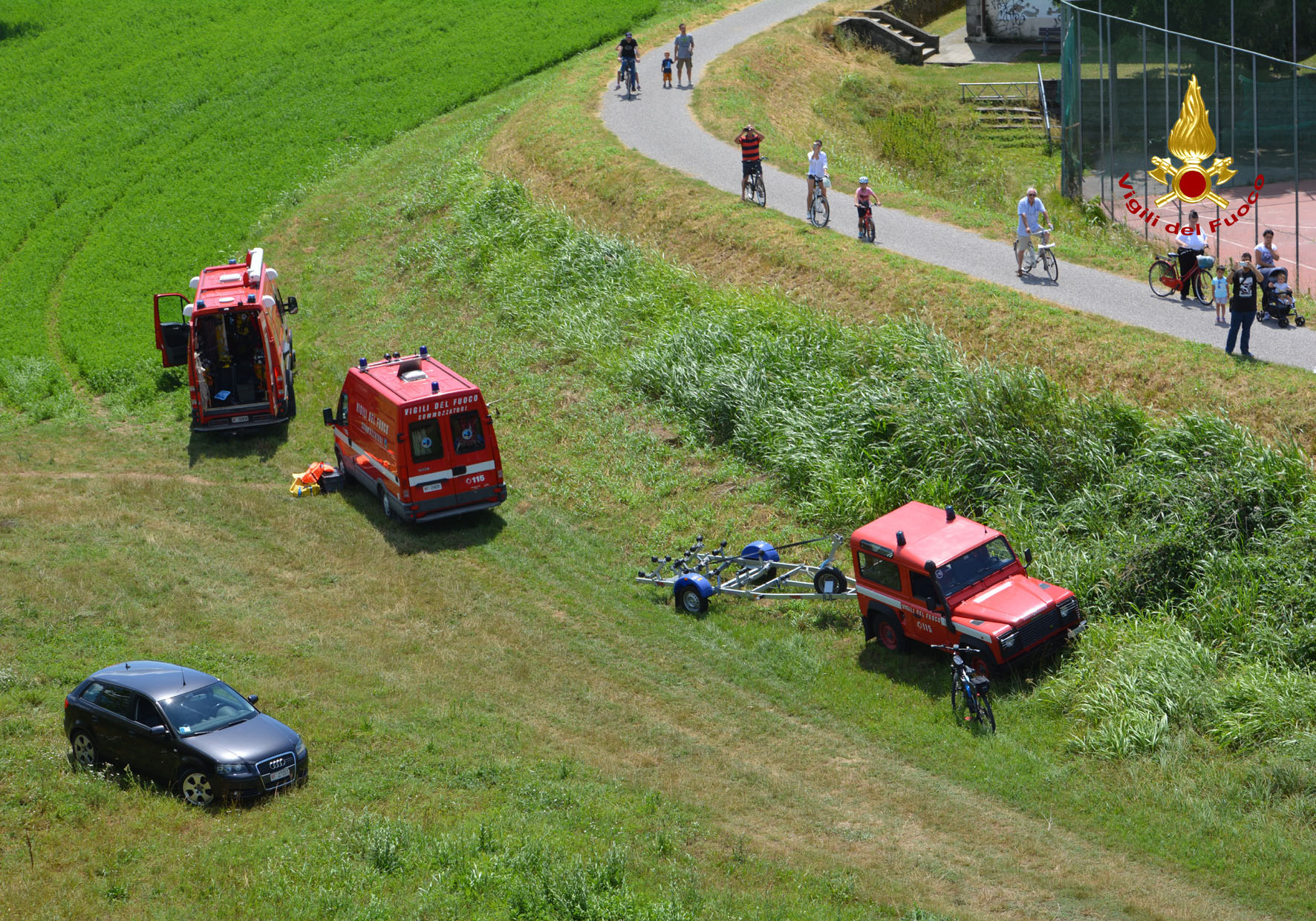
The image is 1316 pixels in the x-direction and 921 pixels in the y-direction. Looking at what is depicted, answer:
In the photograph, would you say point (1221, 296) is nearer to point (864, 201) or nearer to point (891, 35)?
point (864, 201)

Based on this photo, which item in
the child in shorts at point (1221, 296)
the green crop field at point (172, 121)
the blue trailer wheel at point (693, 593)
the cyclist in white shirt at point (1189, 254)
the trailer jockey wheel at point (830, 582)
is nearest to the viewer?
the trailer jockey wheel at point (830, 582)

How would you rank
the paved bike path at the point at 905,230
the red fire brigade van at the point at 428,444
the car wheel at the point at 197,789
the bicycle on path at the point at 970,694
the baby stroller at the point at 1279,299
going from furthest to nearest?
the paved bike path at the point at 905,230
the baby stroller at the point at 1279,299
the red fire brigade van at the point at 428,444
the bicycle on path at the point at 970,694
the car wheel at the point at 197,789

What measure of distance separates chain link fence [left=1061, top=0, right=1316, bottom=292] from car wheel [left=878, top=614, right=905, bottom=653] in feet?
41.3

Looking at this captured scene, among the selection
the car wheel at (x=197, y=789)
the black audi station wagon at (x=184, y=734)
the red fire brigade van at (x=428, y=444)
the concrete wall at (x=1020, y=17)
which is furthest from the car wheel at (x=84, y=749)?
the concrete wall at (x=1020, y=17)

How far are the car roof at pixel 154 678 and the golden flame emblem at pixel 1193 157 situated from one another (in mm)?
23796

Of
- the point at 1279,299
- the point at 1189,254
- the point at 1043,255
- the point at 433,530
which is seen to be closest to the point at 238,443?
the point at 433,530

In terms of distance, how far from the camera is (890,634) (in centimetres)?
1697

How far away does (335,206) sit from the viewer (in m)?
37.9

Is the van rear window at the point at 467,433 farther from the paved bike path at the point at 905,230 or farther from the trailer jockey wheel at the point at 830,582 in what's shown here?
the paved bike path at the point at 905,230

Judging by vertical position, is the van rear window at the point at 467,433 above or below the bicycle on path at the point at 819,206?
below

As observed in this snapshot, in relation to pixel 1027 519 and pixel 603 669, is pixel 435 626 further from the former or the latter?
pixel 1027 519

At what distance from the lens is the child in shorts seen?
71.1 ft

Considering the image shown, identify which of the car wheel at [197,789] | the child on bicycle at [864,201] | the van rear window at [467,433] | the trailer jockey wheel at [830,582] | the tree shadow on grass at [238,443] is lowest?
the trailer jockey wheel at [830,582]

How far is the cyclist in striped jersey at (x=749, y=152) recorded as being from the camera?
29.3 m
